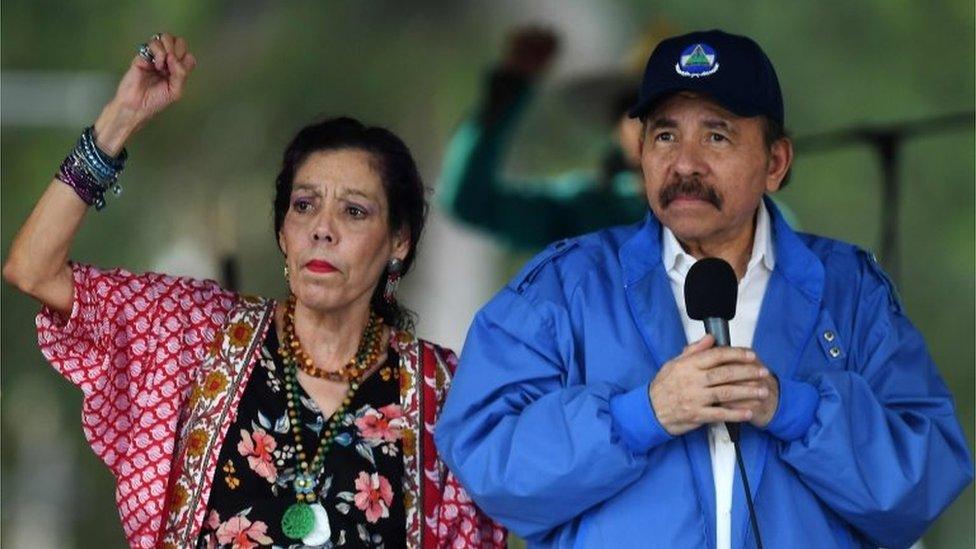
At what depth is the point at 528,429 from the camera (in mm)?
2908

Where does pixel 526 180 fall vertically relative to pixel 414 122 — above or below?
below

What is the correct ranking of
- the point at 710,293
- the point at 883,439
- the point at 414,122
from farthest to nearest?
the point at 414,122, the point at 883,439, the point at 710,293

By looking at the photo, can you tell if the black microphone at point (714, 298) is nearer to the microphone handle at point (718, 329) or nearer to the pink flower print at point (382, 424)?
the microphone handle at point (718, 329)

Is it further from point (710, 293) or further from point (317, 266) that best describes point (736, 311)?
point (317, 266)

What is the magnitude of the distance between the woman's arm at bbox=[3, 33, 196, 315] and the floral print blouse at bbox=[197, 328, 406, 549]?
0.41 m

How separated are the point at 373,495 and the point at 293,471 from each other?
0.51ft

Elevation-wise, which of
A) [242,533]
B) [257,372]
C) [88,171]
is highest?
[88,171]

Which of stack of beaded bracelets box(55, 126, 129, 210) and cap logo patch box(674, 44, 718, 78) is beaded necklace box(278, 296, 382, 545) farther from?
cap logo patch box(674, 44, 718, 78)

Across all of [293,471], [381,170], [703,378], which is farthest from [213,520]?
[703,378]

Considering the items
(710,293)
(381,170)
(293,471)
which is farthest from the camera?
(381,170)

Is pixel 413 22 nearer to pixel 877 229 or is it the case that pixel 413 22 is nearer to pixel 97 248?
pixel 97 248

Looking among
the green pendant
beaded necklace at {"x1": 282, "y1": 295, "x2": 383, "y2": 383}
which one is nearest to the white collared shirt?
beaded necklace at {"x1": 282, "y1": 295, "x2": 383, "y2": 383}

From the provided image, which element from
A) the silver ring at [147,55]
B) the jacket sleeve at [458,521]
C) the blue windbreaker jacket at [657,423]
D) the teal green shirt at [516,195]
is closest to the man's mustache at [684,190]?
the blue windbreaker jacket at [657,423]

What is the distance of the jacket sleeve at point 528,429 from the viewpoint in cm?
286
